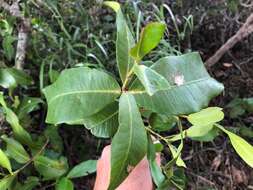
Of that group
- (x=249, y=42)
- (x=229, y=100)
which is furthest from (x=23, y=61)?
(x=249, y=42)

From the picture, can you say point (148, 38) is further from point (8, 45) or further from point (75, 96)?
point (8, 45)

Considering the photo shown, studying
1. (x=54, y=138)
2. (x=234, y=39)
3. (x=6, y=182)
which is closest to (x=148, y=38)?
(x=6, y=182)

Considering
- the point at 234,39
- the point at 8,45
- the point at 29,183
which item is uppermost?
the point at 8,45

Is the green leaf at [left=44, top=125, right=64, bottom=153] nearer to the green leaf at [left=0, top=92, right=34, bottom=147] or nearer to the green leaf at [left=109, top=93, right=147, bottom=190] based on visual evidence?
the green leaf at [left=0, top=92, right=34, bottom=147]

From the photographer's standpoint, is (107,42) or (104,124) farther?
(107,42)

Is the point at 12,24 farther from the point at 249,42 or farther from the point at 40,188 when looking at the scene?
the point at 249,42

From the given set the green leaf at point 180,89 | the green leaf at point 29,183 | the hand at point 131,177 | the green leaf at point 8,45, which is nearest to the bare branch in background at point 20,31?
the green leaf at point 8,45
